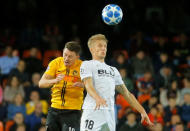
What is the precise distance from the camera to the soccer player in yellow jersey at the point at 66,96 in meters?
7.24

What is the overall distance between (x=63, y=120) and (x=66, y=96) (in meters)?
0.40

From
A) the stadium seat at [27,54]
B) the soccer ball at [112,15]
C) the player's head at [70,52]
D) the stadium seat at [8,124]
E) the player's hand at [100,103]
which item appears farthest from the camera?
the stadium seat at [27,54]

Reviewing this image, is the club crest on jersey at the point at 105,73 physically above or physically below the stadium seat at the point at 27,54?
below

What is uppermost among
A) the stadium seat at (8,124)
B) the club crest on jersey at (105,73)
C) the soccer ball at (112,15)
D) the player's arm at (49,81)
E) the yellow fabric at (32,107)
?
the soccer ball at (112,15)

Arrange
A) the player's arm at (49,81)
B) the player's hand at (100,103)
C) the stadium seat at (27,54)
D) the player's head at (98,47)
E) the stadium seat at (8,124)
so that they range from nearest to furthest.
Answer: the player's hand at (100,103)
the player's head at (98,47)
the player's arm at (49,81)
the stadium seat at (8,124)
the stadium seat at (27,54)

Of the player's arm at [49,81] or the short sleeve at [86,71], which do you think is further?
the player's arm at [49,81]

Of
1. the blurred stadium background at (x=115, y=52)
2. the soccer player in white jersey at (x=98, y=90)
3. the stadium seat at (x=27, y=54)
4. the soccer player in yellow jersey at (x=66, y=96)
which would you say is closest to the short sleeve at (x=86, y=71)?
the soccer player in white jersey at (x=98, y=90)

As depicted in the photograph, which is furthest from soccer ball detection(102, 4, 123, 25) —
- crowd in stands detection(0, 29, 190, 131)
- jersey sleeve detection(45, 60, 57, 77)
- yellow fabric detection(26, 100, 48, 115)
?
yellow fabric detection(26, 100, 48, 115)

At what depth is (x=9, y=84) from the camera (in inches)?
514

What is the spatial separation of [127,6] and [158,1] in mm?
1352

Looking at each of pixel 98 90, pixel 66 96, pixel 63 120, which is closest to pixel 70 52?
pixel 66 96

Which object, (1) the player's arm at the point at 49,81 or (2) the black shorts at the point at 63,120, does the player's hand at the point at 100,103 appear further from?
(2) the black shorts at the point at 63,120

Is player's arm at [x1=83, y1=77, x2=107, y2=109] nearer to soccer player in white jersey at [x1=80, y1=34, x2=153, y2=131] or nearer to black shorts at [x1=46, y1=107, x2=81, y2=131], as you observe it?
soccer player in white jersey at [x1=80, y1=34, x2=153, y2=131]

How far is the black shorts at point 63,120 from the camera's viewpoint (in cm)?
723
